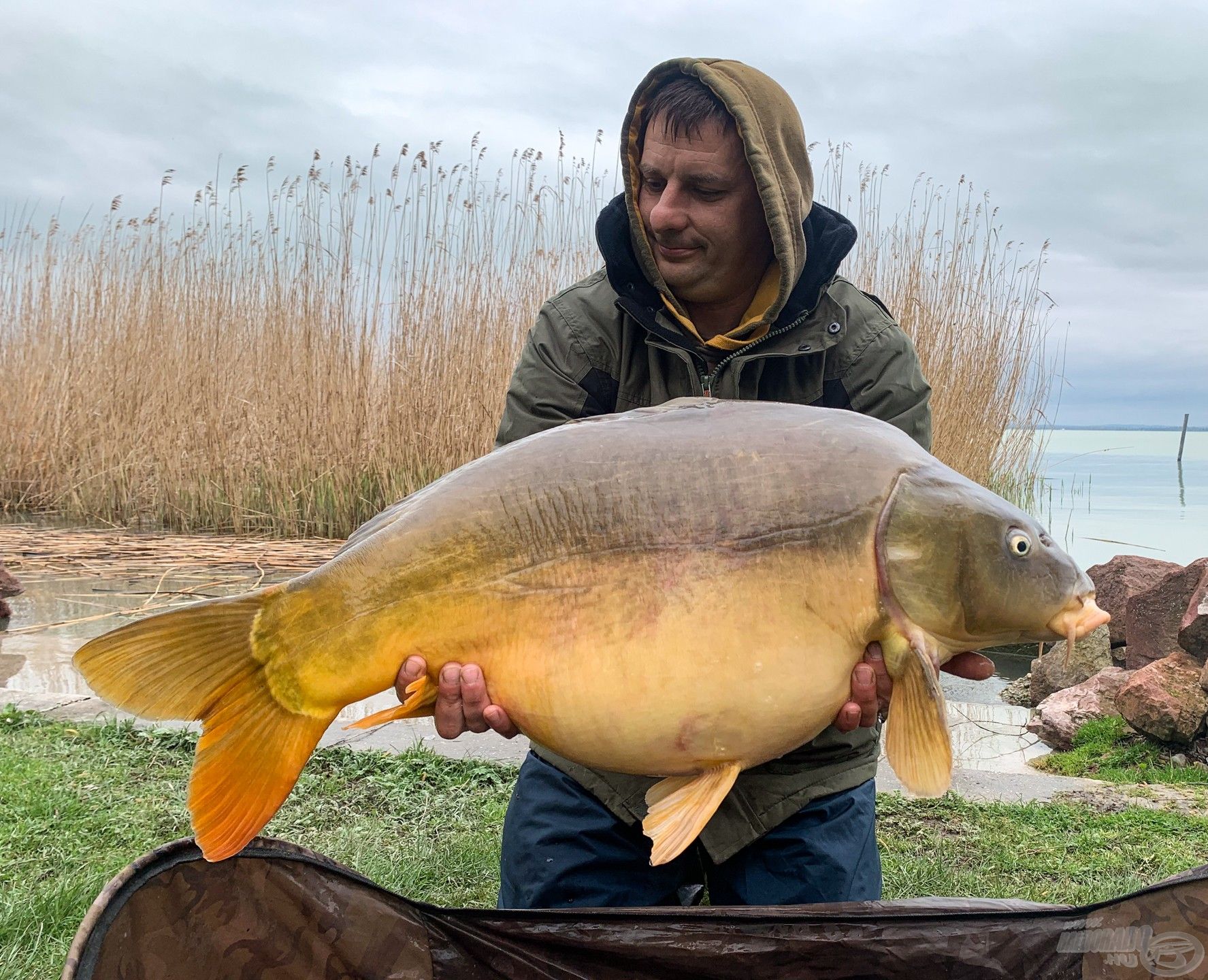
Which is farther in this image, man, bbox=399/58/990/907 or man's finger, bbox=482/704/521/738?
man, bbox=399/58/990/907

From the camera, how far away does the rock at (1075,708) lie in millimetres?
3428

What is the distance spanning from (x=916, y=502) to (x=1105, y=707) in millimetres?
2560

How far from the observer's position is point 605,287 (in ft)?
6.63

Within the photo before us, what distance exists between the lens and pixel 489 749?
291 centimetres

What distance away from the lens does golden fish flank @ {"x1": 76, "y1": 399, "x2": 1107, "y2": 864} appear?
1.26 metres

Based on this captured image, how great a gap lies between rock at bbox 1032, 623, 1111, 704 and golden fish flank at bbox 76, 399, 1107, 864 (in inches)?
116

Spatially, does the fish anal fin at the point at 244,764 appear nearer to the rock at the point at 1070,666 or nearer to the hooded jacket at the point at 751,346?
the hooded jacket at the point at 751,346

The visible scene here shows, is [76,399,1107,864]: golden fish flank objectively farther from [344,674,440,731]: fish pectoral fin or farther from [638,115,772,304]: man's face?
[638,115,772,304]: man's face

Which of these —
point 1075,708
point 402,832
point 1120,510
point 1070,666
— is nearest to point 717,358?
point 402,832

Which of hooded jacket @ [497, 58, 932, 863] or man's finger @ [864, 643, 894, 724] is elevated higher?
hooded jacket @ [497, 58, 932, 863]

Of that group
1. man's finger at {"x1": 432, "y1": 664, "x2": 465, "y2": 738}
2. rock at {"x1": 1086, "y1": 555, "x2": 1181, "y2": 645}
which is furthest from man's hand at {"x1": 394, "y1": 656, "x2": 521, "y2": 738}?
rock at {"x1": 1086, "y1": 555, "x2": 1181, "y2": 645}

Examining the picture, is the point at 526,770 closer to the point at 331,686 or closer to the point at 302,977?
the point at 302,977

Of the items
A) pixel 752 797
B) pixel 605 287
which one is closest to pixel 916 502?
pixel 752 797

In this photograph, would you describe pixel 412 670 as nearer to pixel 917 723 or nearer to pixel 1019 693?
pixel 917 723
